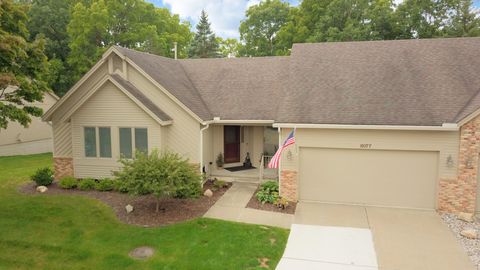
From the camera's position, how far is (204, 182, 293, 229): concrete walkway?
10.6m

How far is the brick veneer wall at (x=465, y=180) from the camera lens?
11086 mm

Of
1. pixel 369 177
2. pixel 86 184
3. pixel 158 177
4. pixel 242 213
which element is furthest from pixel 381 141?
pixel 86 184

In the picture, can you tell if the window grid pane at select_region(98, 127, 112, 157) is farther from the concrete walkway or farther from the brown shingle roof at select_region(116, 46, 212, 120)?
the concrete walkway

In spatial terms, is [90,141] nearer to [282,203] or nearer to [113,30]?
[282,203]

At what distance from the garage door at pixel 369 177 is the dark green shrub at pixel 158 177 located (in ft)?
14.8

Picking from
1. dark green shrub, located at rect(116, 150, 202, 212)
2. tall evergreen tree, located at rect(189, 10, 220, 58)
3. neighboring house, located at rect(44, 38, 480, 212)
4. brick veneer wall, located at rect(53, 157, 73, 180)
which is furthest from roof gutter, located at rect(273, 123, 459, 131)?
tall evergreen tree, located at rect(189, 10, 220, 58)

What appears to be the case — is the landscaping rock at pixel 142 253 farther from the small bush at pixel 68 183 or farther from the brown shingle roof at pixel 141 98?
the small bush at pixel 68 183

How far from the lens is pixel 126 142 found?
1389 centimetres

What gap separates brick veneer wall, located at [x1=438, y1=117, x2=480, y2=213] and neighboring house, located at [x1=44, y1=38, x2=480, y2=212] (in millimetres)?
31

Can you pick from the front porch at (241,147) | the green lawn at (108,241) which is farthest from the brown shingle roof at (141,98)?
the green lawn at (108,241)

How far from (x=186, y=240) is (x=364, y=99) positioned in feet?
28.2

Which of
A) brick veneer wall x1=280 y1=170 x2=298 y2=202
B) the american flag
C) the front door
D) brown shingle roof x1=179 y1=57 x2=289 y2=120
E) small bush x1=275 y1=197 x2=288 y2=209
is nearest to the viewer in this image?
the american flag

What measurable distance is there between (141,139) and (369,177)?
362 inches

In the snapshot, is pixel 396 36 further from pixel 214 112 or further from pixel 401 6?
pixel 214 112
